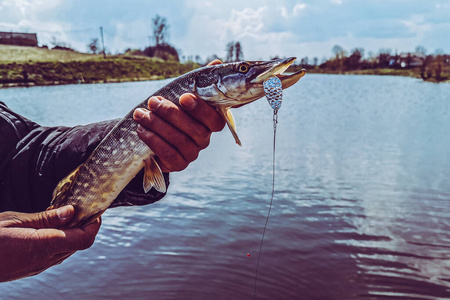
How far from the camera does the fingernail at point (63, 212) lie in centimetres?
239

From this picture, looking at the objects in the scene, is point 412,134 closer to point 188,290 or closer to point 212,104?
point 188,290

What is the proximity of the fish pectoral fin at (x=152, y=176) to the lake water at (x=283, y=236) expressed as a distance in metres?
2.77

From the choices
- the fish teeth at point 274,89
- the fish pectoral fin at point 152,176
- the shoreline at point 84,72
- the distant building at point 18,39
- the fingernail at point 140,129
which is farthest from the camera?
the distant building at point 18,39

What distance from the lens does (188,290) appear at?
16.3 feet

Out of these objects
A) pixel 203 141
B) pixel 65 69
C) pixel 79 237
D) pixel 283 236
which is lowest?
pixel 283 236

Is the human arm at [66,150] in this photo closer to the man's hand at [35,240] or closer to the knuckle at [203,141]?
the knuckle at [203,141]

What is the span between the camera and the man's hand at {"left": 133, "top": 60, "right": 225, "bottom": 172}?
2.32 metres

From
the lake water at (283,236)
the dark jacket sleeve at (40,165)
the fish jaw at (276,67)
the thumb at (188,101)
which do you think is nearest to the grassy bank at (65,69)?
the lake water at (283,236)

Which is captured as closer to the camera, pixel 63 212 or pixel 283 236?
pixel 63 212

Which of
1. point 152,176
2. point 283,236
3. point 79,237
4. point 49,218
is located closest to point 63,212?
point 49,218

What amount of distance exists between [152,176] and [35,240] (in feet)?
2.57

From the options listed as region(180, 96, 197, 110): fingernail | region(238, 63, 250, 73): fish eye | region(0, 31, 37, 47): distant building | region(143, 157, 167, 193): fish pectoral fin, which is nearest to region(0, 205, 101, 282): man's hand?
region(143, 157, 167, 193): fish pectoral fin

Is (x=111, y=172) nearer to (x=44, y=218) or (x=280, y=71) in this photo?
(x=44, y=218)

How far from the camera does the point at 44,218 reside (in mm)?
2324
